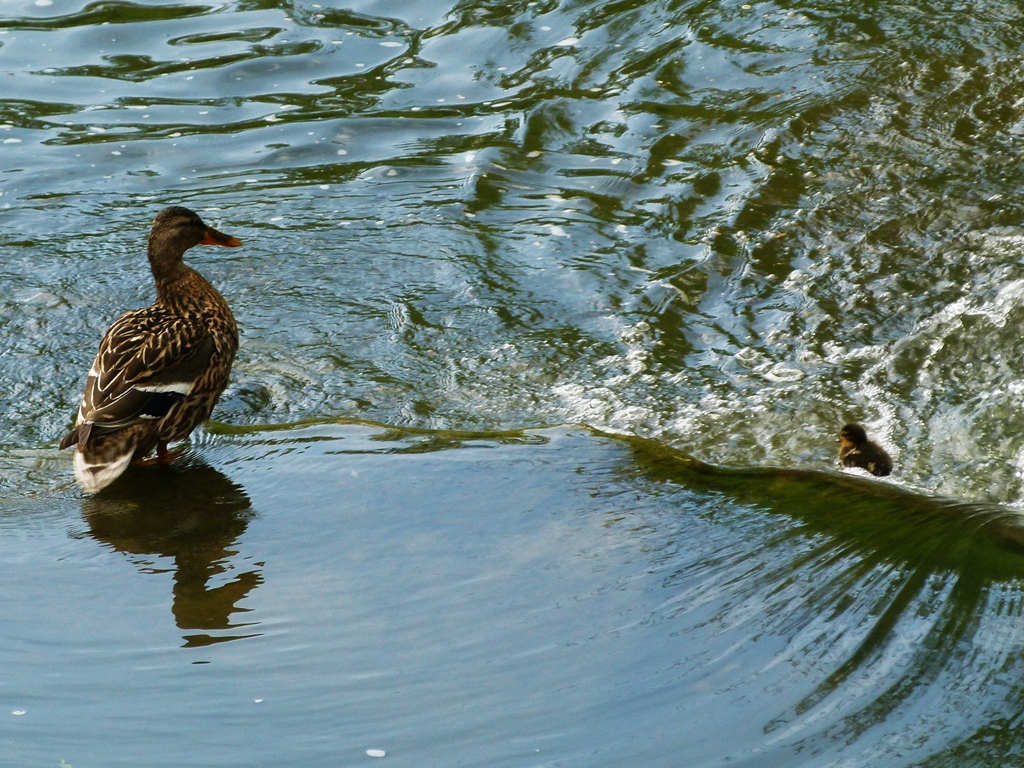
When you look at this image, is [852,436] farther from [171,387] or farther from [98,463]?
[98,463]

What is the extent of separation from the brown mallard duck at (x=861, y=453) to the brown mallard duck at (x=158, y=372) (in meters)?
3.14

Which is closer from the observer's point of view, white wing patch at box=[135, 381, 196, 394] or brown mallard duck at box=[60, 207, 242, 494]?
brown mallard duck at box=[60, 207, 242, 494]

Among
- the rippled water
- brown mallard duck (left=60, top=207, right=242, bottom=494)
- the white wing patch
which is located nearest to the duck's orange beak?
brown mallard duck (left=60, top=207, right=242, bottom=494)

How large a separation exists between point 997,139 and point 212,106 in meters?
6.72

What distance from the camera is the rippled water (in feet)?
12.7

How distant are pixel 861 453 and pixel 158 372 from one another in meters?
3.35

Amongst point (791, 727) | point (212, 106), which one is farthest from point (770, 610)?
point (212, 106)

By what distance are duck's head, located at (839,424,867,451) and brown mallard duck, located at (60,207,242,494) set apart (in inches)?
124

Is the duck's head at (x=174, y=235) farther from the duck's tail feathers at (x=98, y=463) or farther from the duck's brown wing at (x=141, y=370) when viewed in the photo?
the duck's tail feathers at (x=98, y=463)

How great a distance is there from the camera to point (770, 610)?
421cm

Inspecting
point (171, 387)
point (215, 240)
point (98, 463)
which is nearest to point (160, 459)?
point (171, 387)

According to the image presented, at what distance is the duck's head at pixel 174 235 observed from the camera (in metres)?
6.96

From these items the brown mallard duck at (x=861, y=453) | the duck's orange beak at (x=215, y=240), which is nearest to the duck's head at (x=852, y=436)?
the brown mallard duck at (x=861, y=453)

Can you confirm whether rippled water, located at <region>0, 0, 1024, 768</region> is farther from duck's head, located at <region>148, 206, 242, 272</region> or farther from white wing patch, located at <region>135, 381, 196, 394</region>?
duck's head, located at <region>148, 206, 242, 272</region>
